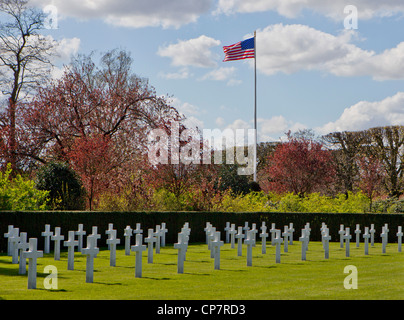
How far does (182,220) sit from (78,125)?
9.78m

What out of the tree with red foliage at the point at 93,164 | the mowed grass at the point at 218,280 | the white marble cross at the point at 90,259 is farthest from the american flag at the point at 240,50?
the white marble cross at the point at 90,259

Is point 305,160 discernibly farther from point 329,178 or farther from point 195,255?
point 195,255

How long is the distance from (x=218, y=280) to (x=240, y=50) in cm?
2402

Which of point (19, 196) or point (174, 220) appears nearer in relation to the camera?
point (19, 196)

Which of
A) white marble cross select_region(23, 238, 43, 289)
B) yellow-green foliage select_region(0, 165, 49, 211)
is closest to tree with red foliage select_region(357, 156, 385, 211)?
yellow-green foliage select_region(0, 165, 49, 211)

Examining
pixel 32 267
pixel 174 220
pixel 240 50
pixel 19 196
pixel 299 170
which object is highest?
pixel 240 50

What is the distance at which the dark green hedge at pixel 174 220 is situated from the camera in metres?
18.5

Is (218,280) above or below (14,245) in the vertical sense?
below

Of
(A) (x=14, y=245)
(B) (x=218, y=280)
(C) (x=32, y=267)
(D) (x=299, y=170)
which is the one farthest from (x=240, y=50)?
(C) (x=32, y=267)

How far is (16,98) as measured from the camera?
1282 inches

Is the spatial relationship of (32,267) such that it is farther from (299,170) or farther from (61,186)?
(299,170)

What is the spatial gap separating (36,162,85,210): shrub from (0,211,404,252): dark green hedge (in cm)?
436

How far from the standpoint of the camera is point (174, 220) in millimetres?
22781
